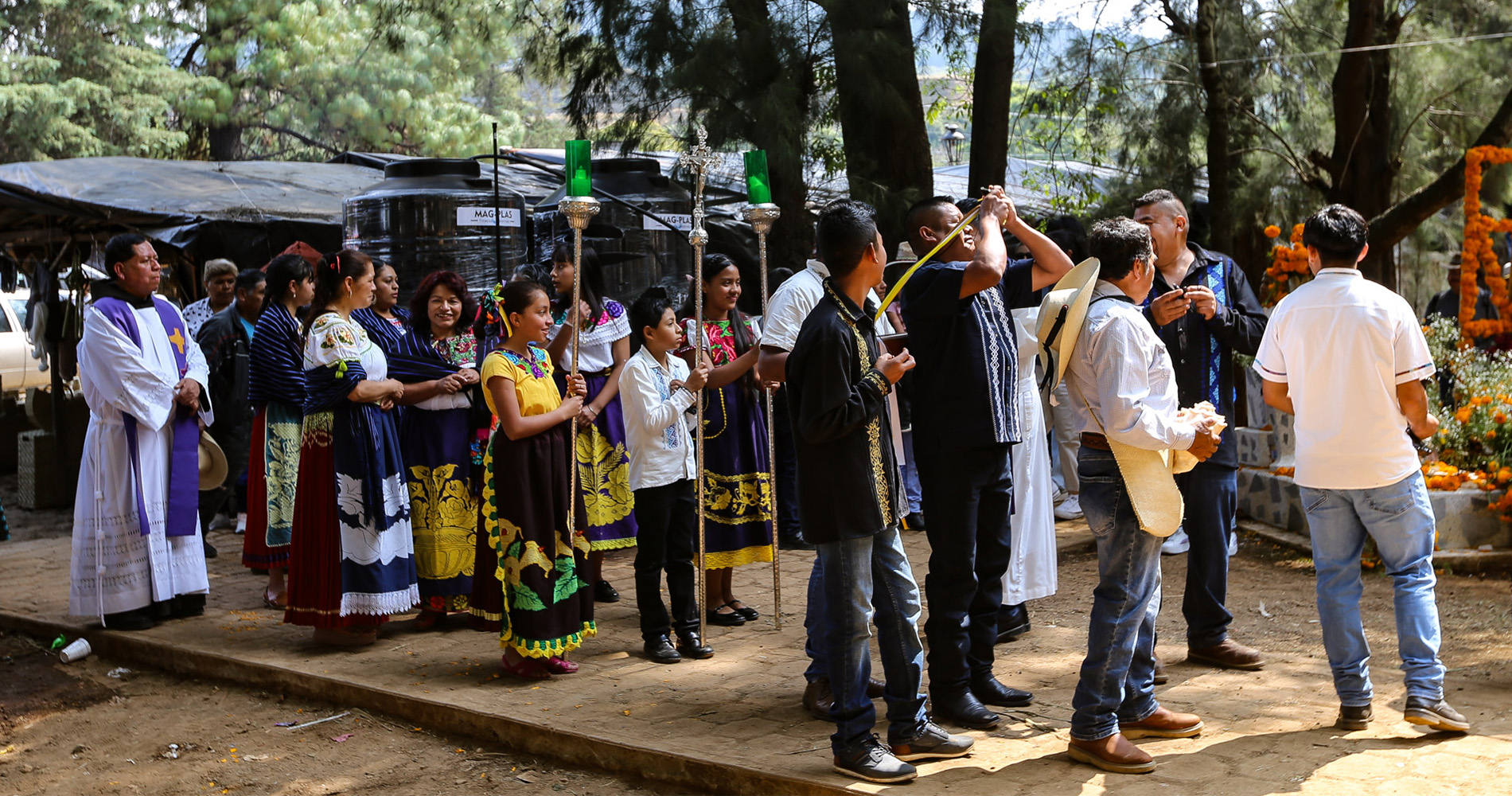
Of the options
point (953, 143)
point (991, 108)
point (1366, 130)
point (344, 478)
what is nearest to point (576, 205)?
point (344, 478)

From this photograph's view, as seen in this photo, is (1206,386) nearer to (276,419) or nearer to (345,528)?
(345,528)

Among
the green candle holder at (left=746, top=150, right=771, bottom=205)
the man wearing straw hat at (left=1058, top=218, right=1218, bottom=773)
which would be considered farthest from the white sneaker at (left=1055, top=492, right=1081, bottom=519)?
the man wearing straw hat at (left=1058, top=218, right=1218, bottom=773)

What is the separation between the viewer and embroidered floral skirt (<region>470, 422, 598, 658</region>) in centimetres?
510

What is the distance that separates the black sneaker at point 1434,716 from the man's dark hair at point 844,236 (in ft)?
7.23

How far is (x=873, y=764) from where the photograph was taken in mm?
3674

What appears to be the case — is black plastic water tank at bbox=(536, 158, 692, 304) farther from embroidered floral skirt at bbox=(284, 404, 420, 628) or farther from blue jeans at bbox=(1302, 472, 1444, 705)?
blue jeans at bbox=(1302, 472, 1444, 705)

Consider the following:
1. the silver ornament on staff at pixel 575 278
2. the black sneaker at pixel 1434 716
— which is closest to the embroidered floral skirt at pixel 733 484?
the silver ornament on staff at pixel 575 278

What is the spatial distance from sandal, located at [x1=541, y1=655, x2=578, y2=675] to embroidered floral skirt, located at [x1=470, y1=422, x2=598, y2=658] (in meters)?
0.09

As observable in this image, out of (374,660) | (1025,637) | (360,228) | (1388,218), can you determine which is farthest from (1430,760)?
(360,228)

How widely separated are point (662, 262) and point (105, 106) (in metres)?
16.9

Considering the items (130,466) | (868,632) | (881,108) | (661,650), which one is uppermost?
(881,108)

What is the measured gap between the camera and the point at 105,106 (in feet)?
74.8

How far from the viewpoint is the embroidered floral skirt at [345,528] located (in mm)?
5695

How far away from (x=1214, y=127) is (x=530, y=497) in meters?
7.31
